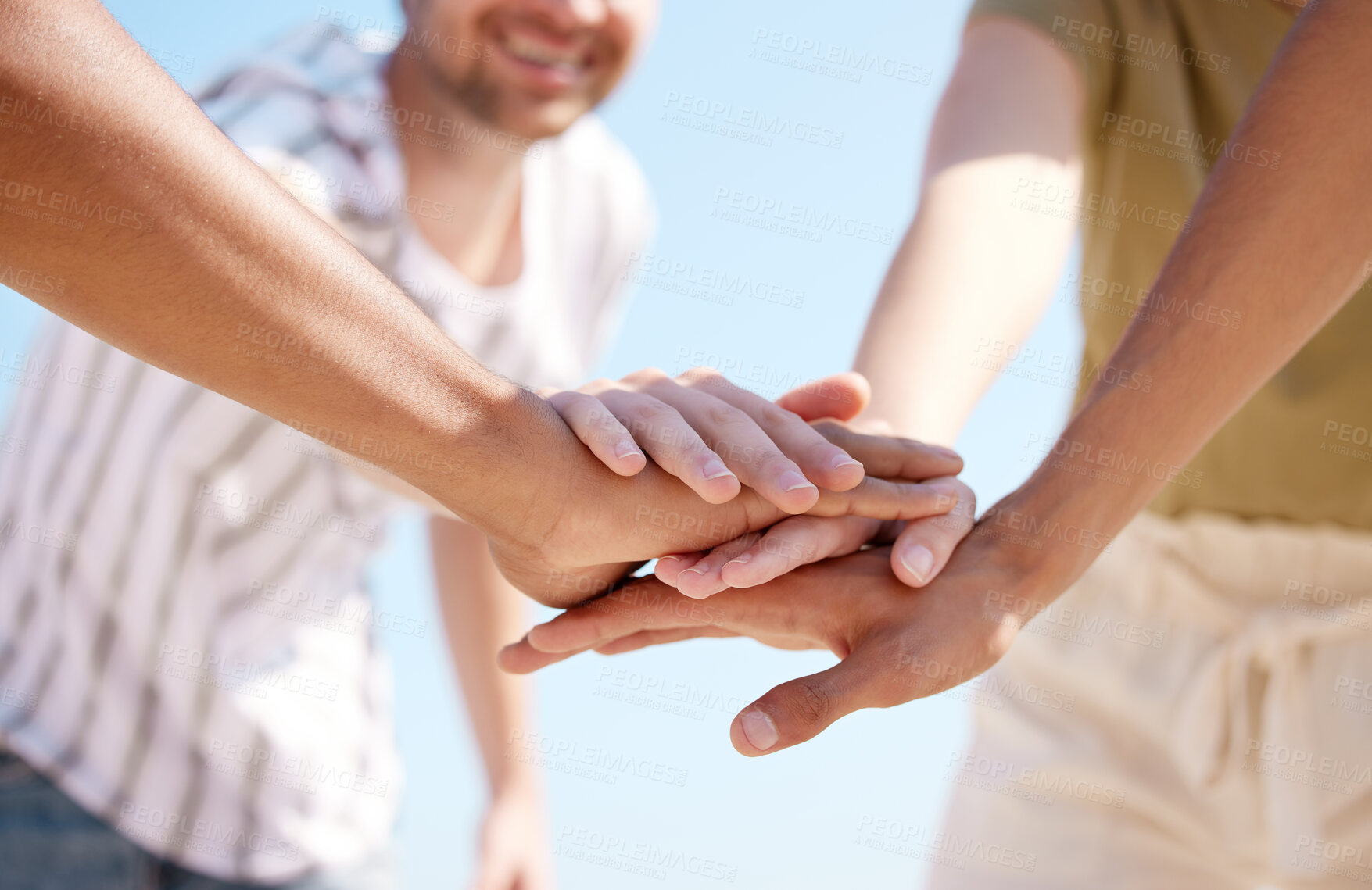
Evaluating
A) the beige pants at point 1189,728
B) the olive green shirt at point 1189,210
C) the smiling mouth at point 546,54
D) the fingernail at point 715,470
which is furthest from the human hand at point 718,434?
the smiling mouth at point 546,54

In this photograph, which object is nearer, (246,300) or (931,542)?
(246,300)

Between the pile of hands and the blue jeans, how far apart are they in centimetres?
101

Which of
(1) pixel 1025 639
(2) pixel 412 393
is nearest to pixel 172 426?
(2) pixel 412 393

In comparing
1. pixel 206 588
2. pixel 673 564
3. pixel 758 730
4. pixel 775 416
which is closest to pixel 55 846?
pixel 206 588

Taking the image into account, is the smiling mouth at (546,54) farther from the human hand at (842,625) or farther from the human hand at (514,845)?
the human hand at (514,845)

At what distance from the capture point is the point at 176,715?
2025 mm

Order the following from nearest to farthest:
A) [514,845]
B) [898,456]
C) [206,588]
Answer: [898,456]
[206,588]
[514,845]

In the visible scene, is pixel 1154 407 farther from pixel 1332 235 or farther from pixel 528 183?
pixel 528 183

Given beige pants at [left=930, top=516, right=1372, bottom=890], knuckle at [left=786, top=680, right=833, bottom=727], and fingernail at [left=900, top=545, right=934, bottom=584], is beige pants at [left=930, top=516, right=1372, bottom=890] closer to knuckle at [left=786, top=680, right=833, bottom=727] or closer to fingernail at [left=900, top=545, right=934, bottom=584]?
fingernail at [left=900, top=545, right=934, bottom=584]

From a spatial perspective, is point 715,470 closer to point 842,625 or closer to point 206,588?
point 842,625

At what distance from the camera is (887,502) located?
1645mm

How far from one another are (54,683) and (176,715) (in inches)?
9.7

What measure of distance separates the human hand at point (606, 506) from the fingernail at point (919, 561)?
133 millimetres

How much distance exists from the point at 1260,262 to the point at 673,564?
3.14ft
